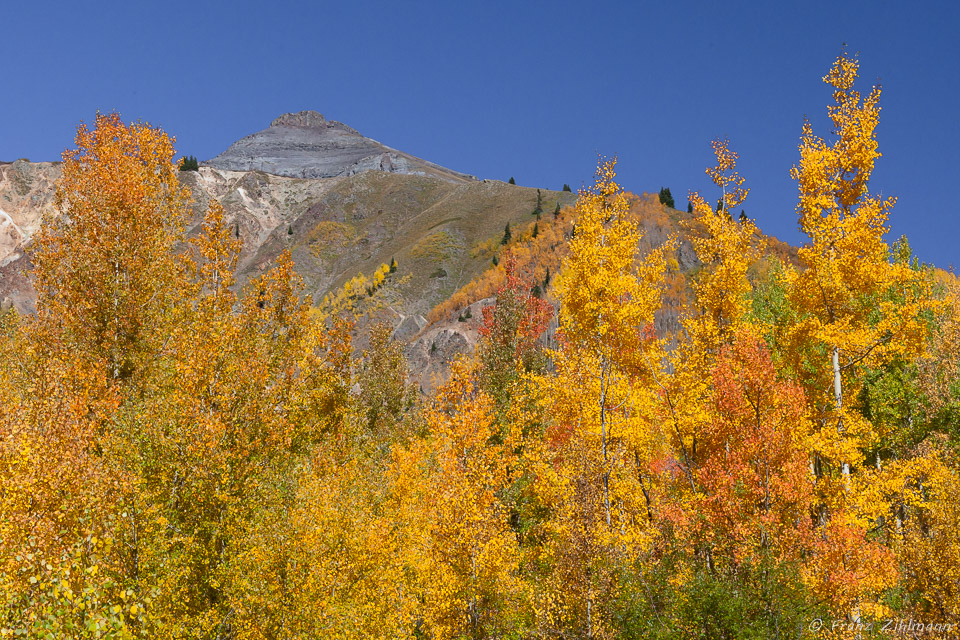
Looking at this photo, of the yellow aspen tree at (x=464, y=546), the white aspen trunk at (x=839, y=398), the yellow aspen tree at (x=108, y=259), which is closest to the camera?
the white aspen trunk at (x=839, y=398)

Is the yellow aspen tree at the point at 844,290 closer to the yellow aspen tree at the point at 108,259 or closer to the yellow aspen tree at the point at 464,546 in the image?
the yellow aspen tree at the point at 464,546

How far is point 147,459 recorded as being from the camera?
Result: 14.9 m

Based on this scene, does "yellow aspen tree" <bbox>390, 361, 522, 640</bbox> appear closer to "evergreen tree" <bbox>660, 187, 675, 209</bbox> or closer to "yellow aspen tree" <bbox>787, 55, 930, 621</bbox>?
"yellow aspen tree" <bbox>787, 55, 930, 621</bbox>

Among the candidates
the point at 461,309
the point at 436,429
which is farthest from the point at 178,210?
the point at 461,309

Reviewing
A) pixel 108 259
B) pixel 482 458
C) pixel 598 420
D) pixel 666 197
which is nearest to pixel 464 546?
pixel 482 458

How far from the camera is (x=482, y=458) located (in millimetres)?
21516

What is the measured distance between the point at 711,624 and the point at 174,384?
1555 cm

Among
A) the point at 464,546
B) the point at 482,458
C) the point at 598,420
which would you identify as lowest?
the point at 464,546

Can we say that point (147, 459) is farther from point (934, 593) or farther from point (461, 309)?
point (461, 309)

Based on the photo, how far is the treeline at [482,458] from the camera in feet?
47.7

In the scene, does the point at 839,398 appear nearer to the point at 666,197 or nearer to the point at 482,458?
the point at 482,458

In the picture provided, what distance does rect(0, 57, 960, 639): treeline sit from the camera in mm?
14547

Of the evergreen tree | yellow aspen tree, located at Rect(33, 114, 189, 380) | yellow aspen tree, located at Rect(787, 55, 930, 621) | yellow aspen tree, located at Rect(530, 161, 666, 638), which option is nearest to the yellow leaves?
yellow aspen tree, located at Rect(530, 161, 666, 638)

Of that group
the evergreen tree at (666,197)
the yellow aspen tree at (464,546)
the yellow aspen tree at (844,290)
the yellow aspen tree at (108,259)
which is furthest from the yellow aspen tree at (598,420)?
the evergreen tree at (666,197)
